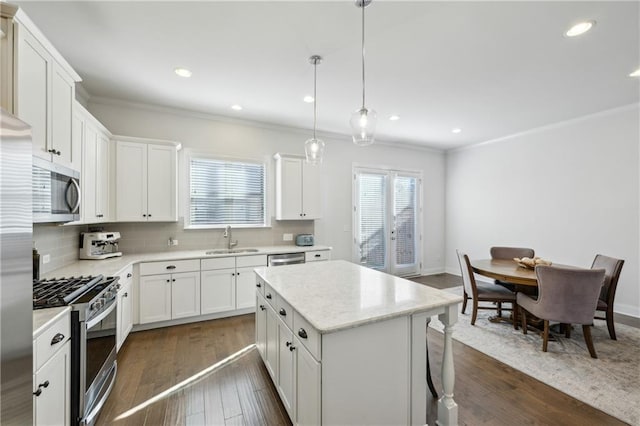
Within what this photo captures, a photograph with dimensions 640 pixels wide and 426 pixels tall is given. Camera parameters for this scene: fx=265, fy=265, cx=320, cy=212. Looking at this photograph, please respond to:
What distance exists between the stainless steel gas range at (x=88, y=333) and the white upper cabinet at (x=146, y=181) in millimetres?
1492

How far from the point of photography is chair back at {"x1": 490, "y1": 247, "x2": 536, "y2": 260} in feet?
13.9

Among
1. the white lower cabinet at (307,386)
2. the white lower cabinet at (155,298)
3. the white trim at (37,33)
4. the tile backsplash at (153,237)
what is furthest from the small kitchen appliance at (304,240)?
the white trim at (37,33)

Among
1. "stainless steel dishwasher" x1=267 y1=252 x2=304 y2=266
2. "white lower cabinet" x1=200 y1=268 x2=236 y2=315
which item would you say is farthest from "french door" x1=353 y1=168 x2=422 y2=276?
"white lower cabinet" x1=200 y1=268 x2=236 y2=315

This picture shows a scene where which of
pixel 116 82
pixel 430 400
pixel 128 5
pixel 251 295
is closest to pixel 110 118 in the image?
pixel 116 82

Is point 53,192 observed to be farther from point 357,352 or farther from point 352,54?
point 352,54

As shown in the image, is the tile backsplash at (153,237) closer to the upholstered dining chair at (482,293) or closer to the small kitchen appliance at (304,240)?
the small kitchen appliance at (304,240)

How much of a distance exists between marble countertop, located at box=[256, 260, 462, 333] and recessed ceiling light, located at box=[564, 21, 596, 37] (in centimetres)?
245

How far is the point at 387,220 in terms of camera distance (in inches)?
234

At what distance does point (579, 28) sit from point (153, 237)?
523cm

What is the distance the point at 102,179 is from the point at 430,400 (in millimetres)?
→ 4106

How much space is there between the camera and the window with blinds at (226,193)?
4.24m

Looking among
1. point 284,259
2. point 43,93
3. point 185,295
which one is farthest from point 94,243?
point 284,259

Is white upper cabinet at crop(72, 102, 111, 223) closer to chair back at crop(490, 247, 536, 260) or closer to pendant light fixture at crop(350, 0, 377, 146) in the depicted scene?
pendant light fixture at crop(350, 0, 377, 146)

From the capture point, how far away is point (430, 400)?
2117 mm
